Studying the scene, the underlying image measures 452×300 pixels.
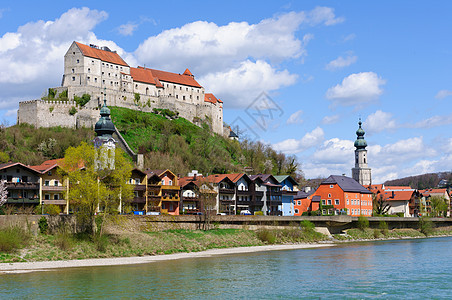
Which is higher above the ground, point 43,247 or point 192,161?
point 192,161

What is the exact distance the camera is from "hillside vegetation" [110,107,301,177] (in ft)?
401

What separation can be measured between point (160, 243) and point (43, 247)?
41.7 ft

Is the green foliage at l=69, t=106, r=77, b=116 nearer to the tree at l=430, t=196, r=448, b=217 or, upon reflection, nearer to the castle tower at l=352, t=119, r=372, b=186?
the castle tower at l=352, t=119, r=372, b=186

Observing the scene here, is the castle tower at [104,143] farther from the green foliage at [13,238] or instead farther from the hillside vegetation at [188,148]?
the hillside vegetation at [188,148]

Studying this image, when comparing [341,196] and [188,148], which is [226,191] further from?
[188,148]

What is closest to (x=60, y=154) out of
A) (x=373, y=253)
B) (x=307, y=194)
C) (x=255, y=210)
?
(x=255, y=210)

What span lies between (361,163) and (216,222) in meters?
99.6

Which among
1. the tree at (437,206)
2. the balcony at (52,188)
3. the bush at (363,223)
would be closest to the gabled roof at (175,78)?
the tree at (437,206)

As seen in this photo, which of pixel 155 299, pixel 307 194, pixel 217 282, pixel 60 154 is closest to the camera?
pixel 155 299

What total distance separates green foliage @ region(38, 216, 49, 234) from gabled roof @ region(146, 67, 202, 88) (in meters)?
100

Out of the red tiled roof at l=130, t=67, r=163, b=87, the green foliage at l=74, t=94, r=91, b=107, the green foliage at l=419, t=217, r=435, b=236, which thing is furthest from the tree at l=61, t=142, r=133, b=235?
the red tiled roof at l=130, t=67, r=163, b=87

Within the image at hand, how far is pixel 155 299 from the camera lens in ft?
111

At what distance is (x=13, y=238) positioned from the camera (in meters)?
50.3

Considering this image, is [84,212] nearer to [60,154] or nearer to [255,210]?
[255,210]
